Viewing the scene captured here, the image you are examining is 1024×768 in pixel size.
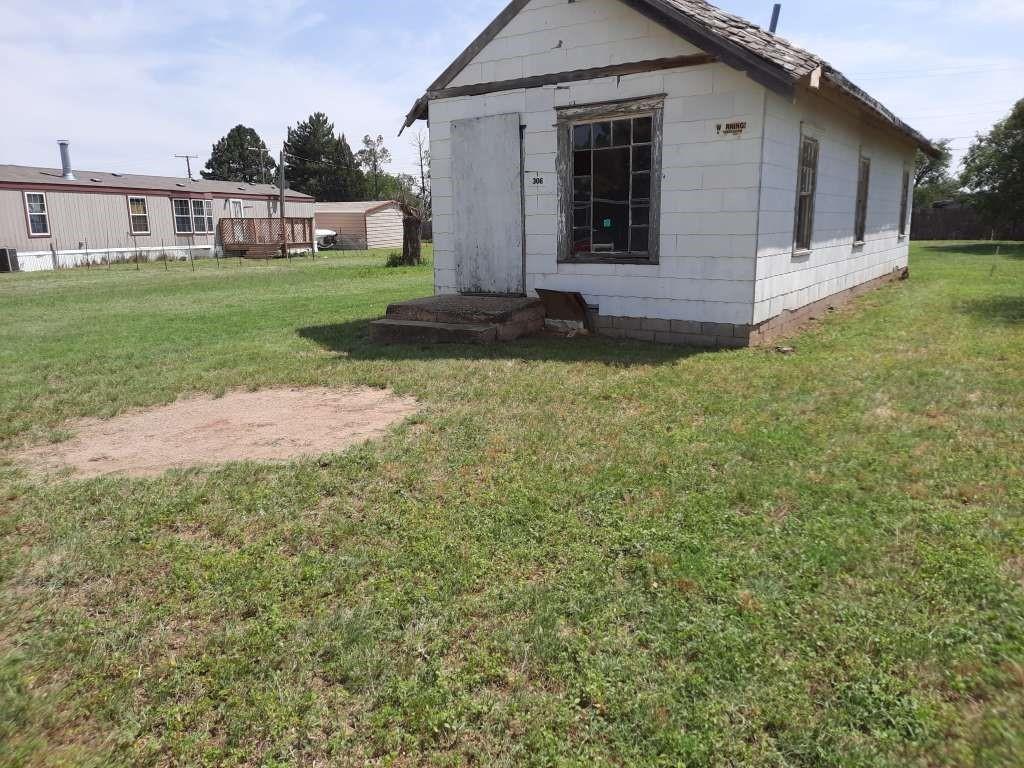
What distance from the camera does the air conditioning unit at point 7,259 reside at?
23.4 meters

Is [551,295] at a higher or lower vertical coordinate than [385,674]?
higher

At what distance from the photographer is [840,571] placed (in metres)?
3.11

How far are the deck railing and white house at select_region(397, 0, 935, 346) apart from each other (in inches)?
872

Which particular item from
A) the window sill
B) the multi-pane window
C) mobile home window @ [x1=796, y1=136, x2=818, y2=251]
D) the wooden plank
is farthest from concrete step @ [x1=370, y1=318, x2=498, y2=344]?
mobile home window @ [x1=796, y1=136, x2=818, y2=251]

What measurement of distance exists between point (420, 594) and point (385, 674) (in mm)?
514

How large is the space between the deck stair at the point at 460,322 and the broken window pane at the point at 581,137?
2.04 metres

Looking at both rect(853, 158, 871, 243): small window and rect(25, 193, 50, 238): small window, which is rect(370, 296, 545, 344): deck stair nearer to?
rect(853, 158, 871, 243): small window

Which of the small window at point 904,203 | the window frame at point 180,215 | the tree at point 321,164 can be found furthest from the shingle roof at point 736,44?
the tree at point 321,164

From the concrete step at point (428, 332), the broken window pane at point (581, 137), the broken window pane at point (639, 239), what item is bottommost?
the concrete step at point (428, 332)

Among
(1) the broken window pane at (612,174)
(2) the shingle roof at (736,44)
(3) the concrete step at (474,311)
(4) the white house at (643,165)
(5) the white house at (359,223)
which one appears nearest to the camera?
(2) the shingle roof at (736,44)

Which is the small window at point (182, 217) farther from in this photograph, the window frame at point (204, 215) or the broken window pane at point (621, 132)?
the broken window pane at point (621, 132)

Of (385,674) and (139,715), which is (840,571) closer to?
(385,674)

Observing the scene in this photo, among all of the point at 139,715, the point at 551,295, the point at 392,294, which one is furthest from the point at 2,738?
the point at 392,294

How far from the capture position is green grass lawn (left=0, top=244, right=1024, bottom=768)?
226cm
